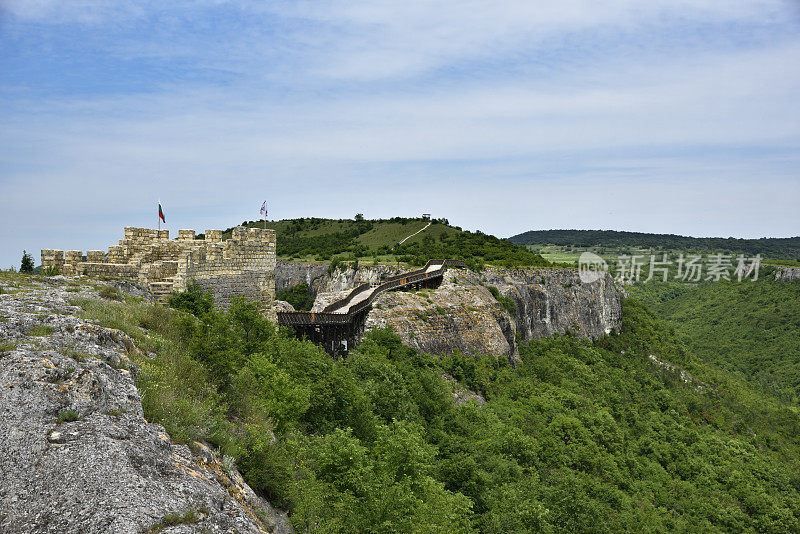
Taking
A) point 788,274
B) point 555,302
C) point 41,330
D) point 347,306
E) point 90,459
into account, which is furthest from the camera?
point 788,274

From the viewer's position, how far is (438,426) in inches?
848

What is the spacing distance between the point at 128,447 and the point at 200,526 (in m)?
1.41

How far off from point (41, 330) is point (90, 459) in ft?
11.5

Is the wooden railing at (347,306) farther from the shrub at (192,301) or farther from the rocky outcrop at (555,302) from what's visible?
the rocky outcrop at (555,302)

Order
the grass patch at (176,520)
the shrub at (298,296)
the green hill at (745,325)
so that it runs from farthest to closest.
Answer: the green hill at (745,325) < the shrub at (298,296) < the grass patch at (176,520)

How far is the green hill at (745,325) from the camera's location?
10854 centimetres

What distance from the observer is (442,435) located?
2031 centimetres

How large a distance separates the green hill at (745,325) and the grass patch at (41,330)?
113 m

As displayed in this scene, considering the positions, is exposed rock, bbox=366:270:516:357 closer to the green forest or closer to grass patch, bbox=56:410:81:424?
the green forest

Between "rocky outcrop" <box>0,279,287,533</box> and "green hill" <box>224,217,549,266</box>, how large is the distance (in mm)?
49493

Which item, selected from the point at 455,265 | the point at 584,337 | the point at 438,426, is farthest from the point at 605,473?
the point at 584,337

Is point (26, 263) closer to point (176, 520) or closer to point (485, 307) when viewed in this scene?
point (176, 520)

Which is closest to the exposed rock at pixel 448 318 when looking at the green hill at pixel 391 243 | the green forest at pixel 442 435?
the green forest at pixel 442 435
